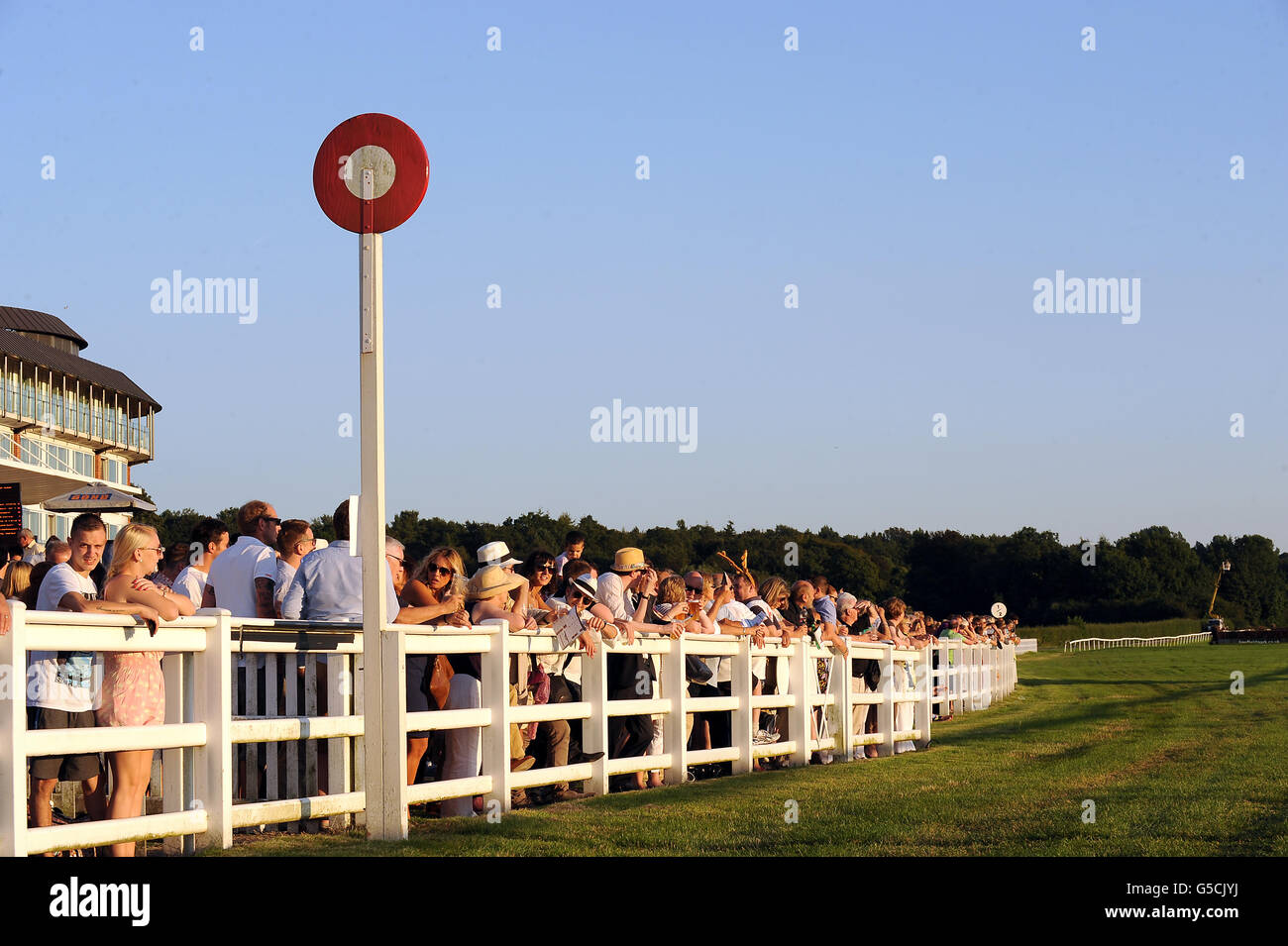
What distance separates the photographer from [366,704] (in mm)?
8586

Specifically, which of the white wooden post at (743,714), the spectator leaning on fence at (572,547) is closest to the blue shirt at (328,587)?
the spectator leaning on fence at (572,547)

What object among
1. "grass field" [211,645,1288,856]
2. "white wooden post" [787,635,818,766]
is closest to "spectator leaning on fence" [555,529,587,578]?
"white wooden post" [787,635,818,766]

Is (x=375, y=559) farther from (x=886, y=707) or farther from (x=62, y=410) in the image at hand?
(x=62, y=410)

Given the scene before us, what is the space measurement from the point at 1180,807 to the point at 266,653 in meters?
6.11

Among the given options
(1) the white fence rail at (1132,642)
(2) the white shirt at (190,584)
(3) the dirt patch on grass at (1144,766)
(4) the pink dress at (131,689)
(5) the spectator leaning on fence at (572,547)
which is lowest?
(1) the white fence rail at (1132,642)

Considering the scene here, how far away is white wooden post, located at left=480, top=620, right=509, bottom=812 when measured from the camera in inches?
395

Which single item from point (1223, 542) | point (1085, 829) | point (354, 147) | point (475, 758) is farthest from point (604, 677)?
point (1223, 542)

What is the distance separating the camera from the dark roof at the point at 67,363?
7088cm

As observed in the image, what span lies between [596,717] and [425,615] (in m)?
2.48

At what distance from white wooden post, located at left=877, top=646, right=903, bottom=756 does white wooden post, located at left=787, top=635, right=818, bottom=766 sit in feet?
8.11

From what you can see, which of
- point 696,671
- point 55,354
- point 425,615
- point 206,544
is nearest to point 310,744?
point 425,615

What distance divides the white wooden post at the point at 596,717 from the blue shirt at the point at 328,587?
2321mm

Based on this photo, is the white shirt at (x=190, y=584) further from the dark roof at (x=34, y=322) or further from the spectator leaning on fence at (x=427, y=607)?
Result: the dark roof at (x=34, y=322)

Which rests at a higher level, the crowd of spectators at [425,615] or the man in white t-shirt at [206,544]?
the man in white t-shirt at [206,544]
